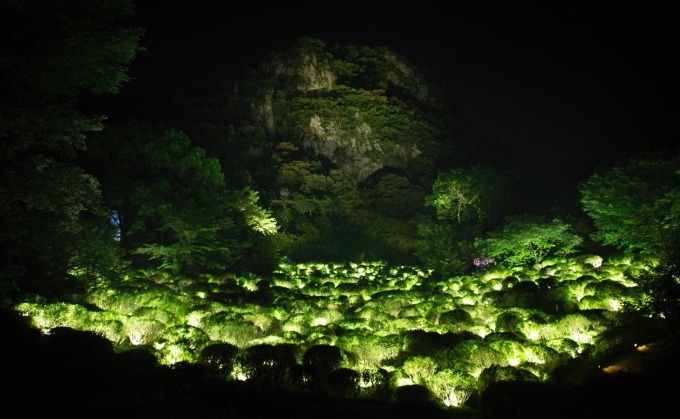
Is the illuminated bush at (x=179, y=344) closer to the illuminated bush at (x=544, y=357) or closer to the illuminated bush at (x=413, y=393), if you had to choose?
the illuminated bush at (x=413, y=393)

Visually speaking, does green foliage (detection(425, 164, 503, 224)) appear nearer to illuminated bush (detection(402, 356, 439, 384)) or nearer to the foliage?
the foliage

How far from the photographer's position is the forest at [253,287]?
6477mm

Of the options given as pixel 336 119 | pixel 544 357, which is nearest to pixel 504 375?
pixel 544 357

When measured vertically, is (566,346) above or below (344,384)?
above

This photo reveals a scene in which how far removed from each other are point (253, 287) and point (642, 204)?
19.8m

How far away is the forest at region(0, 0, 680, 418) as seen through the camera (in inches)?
255

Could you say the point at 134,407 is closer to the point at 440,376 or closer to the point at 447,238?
the point at 440,376

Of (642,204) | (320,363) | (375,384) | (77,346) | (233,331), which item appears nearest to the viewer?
(375,384)

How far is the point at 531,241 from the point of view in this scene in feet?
77.4

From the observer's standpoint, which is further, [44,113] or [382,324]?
[382,324]

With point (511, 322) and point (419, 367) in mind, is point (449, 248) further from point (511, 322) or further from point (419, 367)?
point (419, 367)

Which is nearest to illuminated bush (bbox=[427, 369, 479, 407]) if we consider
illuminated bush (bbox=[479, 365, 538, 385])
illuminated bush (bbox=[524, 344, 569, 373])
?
illuminated bush (bbox=[479, 365, 538, 385])

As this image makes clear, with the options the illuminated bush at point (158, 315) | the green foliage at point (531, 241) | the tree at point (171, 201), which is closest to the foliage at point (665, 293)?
the illuminated bush at point (158, 315)

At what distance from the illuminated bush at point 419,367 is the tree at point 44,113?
920 cm
